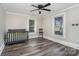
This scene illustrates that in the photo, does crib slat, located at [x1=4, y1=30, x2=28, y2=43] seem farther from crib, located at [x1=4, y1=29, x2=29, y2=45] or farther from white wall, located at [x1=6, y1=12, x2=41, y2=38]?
white wall, located at [x1=6, y1=12, x2=41, y2=38]

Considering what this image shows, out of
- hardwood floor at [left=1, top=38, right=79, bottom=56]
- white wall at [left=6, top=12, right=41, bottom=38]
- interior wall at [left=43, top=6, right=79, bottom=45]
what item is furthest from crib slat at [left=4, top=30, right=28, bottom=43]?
interior wall at [left=43, top=6, right=79, bottom=45]

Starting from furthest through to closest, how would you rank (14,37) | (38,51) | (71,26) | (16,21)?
(16,21)
(14,37)
(71,26)
(38,51)

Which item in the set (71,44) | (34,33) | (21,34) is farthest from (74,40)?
(34,33)

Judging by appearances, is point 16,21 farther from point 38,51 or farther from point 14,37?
point 38,51

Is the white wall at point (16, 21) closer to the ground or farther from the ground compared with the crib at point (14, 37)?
farther from the ground

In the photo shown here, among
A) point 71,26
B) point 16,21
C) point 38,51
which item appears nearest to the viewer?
point 38,51

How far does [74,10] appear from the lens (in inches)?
147

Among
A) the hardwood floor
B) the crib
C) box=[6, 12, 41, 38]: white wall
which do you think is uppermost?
box=[6, 12, 41, 38]: white wall

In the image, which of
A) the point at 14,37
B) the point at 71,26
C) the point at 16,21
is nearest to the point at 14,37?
the point at 14,37

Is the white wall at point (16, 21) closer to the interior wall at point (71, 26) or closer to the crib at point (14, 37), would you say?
the crib at point (14, 37)

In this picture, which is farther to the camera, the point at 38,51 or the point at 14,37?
the point at 14,37

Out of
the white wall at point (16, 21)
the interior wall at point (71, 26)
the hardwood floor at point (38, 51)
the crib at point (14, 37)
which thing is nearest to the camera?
the hardwood floor at point (38, 51)

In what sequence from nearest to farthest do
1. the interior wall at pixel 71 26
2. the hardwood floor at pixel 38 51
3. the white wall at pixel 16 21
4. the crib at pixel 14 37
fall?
the hardwood floor at pixel 38 51 < the interior wall at pixel 71 26 < the crib at pixel 14 37 < the white wall at pixel 16 21

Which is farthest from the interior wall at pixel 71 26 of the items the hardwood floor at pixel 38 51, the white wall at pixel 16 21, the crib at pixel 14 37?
the white wall at pixel 16 21
